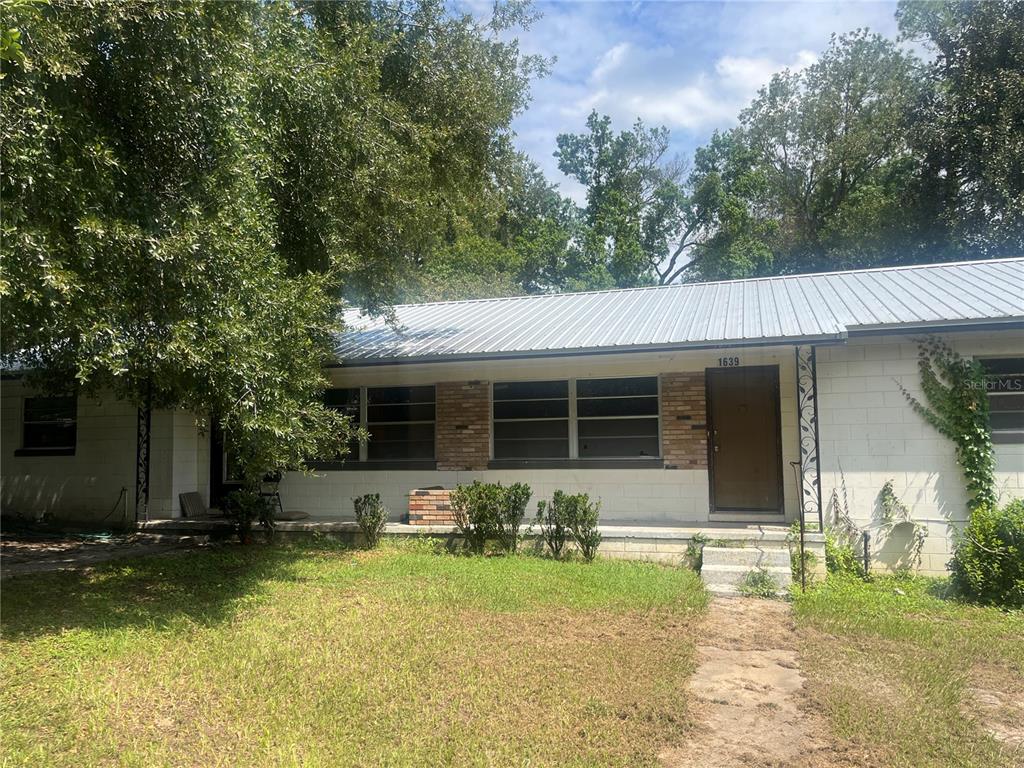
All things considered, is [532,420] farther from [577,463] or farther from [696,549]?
[696,549]

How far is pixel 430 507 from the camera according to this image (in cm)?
1033

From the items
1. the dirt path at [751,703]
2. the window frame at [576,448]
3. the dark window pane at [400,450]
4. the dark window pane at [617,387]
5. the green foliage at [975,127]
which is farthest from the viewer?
the green foliage at [975,127]

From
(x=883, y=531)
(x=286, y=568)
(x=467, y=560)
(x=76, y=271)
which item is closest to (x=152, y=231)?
(x=76, y=271)

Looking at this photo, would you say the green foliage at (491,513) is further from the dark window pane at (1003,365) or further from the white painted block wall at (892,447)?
the dark window pane at (1003,365)

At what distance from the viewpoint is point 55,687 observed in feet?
15.4

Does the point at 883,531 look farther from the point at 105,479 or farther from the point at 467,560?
the point at 105,479

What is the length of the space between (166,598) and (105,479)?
6.71 metres

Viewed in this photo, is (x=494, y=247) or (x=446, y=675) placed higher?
(x=494, y=247)

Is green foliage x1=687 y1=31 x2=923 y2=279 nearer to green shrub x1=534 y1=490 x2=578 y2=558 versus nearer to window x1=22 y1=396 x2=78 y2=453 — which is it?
green shrub x1=534 y1=490 x2=578 y2=558

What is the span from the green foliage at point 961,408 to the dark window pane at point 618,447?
3.52 metres

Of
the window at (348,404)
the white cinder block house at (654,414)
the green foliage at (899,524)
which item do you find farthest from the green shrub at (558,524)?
the window at (348,404)

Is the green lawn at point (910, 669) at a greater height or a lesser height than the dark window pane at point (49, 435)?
lesser

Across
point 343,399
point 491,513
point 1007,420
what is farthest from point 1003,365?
point 343,399

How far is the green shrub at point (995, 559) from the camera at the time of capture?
7016 mm
